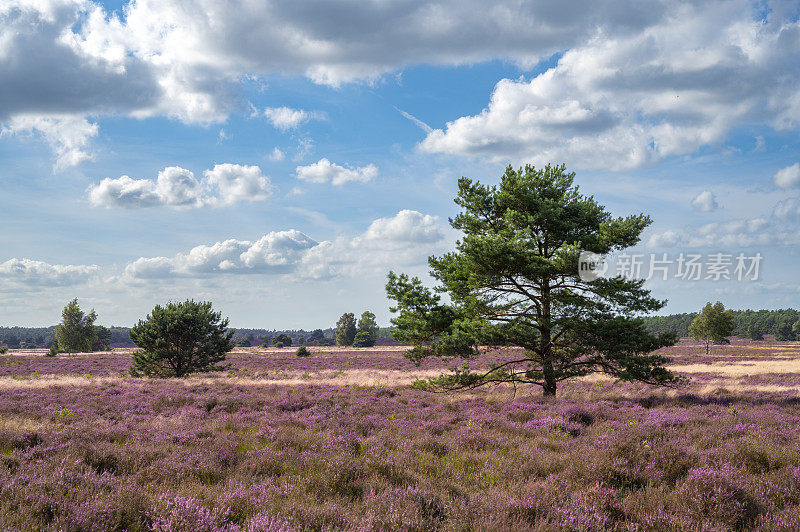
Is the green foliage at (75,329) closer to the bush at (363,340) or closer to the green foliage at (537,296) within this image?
the bush at (363,340)

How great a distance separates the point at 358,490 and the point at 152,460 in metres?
3.67

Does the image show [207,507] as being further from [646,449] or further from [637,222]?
[637,222]

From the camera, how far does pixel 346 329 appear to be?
3652 inches

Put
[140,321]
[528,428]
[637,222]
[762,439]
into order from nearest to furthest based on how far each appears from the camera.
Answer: [762,439], [528,428], [637,222], [140,321]

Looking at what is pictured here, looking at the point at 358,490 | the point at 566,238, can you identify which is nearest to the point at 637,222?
the point at 566,238

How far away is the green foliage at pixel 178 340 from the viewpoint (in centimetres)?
2719

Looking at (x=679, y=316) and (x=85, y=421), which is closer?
(x=85, y=421)

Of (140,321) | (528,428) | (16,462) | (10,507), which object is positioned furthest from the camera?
(140,321)

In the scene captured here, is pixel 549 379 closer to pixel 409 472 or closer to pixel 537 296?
pixel 537 296

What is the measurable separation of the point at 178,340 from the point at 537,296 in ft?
78.7

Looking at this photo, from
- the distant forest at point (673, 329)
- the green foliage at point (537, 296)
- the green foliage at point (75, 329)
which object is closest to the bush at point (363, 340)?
the distant forest at point (673, 329)

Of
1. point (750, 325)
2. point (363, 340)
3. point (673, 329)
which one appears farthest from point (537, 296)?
point (750, 325)

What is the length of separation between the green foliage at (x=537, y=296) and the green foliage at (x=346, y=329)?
3058 inches

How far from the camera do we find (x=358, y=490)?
564 cm
